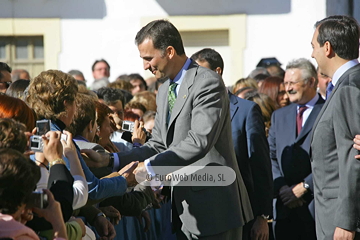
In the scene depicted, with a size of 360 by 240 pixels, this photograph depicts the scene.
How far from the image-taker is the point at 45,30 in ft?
47.1

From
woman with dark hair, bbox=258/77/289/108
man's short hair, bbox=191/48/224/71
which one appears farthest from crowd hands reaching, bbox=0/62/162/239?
woman with dark hair, bbox=258/77/289/108

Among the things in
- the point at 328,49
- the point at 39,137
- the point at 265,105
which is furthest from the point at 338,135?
the point at 265,105

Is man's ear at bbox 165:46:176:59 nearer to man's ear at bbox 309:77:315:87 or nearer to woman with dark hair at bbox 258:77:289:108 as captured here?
man's ear at bbox 309:77:315:87

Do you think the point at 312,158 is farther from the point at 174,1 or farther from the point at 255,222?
the point at 174,1

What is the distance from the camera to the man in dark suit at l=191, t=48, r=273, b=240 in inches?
209

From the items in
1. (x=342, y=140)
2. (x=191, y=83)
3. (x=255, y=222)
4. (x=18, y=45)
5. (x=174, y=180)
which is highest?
(x=18, y=45)

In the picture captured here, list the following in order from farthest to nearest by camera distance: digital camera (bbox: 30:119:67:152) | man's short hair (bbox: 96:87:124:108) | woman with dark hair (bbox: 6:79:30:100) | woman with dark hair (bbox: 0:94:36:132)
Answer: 1. man's short hair (bbox: 96:87:124:108)
2. woman with dark hair (bbox: 6:79:30:100)
3. woman with dark hair (bbox: 0:94:36:132)
4. digital camera (bbox: 30:119:67:152)

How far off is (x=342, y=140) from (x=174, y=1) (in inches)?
422

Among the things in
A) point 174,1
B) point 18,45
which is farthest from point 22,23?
point 174,1

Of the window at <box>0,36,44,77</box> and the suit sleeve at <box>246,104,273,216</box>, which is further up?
the window at <box>0,36,44,77</box>

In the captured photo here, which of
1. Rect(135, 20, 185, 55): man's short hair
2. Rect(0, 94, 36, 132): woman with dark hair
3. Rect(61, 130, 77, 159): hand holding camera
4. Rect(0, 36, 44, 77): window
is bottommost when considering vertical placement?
Rect(61, 130, 77, 159): hand holding camera

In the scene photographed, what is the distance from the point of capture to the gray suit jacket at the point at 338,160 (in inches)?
156

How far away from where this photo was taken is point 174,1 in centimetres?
1435

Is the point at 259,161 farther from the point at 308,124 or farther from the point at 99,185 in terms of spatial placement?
the point at 99,185
